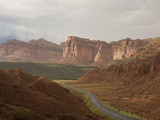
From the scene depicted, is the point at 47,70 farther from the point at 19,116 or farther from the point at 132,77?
the point at 19,116

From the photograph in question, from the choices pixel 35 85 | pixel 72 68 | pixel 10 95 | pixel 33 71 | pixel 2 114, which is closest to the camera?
pixel 2 114

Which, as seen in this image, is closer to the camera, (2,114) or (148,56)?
(2,114)

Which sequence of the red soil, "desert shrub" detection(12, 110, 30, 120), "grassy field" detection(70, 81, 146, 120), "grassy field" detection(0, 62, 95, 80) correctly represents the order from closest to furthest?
"desert shrub" detection(12, 110, 30, 120), "grassy field" detection(70, 81, 146, 120), the red soil, "grassy field" detection(0, 62, 95, 80)

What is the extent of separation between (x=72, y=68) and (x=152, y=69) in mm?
111040

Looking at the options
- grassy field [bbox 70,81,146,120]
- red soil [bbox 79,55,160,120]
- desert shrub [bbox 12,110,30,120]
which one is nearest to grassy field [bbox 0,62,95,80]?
red soil [bbox 79,55,160,120]

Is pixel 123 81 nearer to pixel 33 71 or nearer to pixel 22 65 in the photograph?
pixel 33 71

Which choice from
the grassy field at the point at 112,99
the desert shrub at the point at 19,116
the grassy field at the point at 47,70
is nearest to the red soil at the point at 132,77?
the grassy field at the point at 112,99

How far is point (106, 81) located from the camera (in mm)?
109000

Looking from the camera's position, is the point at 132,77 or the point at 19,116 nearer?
the point at 19,116

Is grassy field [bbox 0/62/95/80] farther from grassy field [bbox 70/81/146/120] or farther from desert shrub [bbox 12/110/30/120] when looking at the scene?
desert shrub [bbox 12/110/30/120]

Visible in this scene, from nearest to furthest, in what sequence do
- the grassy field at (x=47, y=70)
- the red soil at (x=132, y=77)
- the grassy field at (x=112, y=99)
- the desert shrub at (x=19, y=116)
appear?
the desert shrub at (x=19, y=116) → the grassy field at (x=112, y=99) → the red soil at (x=132, y=77) → the grassy field at (x=47, y=70)

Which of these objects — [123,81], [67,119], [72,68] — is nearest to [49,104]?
[67,119]

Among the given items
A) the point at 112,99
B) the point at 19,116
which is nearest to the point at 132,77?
the point at 112,99

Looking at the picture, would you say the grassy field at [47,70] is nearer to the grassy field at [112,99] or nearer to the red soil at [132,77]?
the red soil at [132,77]
